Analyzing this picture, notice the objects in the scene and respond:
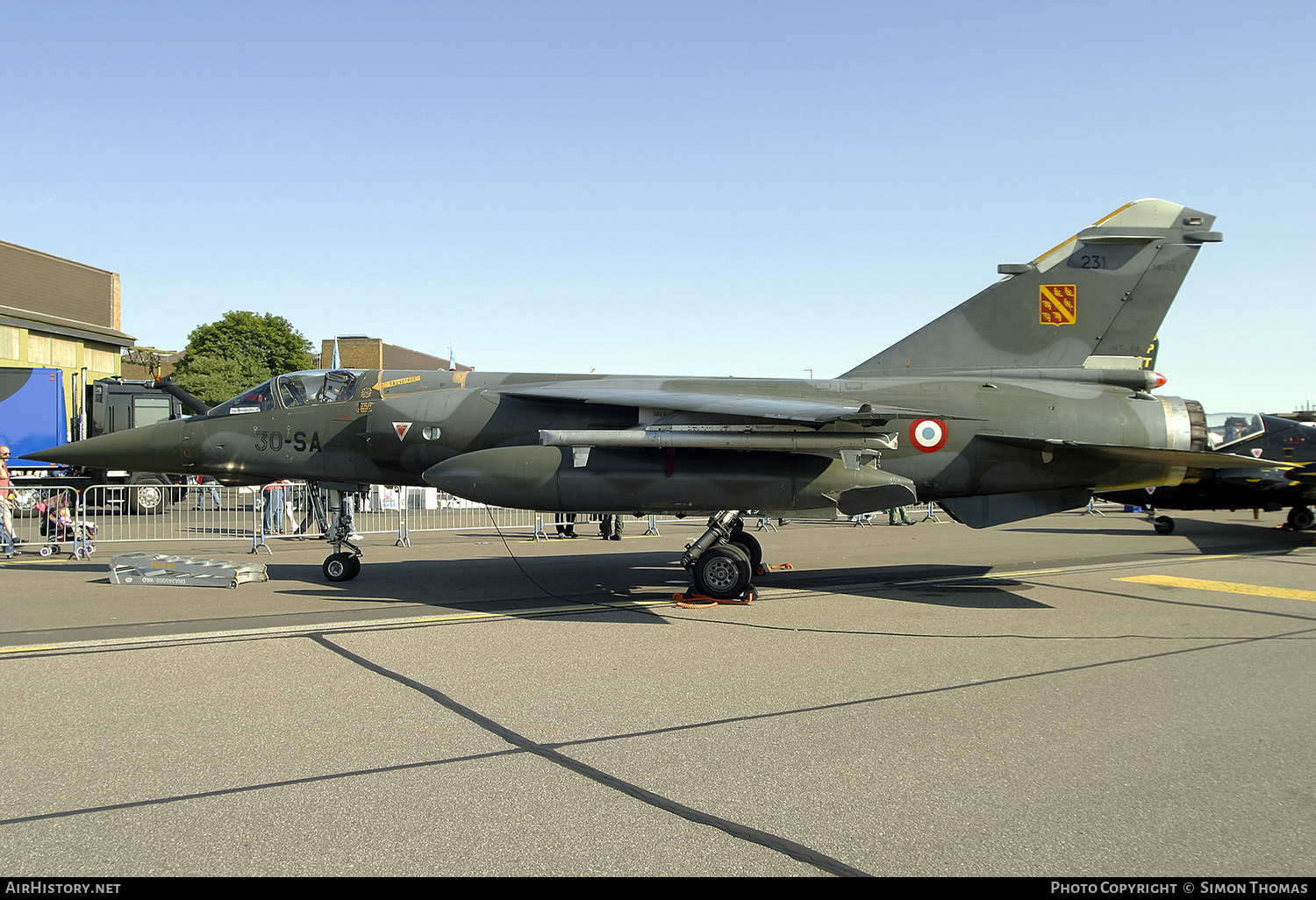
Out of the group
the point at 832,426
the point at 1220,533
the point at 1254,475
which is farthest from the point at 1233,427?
the point at 832,426

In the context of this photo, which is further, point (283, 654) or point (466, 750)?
point (283, 654)

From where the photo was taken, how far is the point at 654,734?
15.3 feet

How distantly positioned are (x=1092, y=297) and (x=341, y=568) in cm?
1020

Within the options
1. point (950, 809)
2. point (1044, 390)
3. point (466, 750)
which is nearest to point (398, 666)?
point (466, 750)

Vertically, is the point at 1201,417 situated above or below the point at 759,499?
above

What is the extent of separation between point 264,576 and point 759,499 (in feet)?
21.7

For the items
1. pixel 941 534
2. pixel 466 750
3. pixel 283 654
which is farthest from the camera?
pixel 941 534

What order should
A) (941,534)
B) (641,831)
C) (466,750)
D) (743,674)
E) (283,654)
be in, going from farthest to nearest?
(941,534)
(283,654)
(743,674)
(466,750)
(641,831)

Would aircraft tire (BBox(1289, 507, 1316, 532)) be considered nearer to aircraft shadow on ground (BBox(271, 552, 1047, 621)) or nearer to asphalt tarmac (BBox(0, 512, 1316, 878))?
asphalt tarmac (BBox(0, 512, 1316, 878))

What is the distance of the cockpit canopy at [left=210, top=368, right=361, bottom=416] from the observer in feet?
35.3

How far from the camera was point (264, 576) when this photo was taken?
35.7 feet

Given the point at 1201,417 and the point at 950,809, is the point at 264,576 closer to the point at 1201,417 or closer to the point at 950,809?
the point at 950,809

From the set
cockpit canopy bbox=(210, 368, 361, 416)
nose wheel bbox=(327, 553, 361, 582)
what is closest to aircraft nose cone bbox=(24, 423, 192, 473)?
cockpit canopy bbox=(210, 368, 361, 416)

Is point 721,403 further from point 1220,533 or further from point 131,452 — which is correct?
point 1220,533
